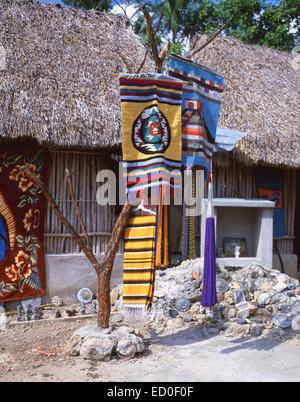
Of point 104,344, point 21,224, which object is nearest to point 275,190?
point 21,224

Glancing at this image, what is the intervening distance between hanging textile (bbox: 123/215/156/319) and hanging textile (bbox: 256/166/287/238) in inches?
161

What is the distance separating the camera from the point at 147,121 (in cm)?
492

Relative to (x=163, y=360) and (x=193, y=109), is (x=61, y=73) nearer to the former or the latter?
(x=193, y=109)

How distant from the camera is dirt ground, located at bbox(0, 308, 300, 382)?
416 cm

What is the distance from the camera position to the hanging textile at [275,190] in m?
8.41

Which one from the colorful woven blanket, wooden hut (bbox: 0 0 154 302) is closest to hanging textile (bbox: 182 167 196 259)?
wooden hut (bbox: 0 0 154 302)

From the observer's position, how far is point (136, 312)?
490 centimetres

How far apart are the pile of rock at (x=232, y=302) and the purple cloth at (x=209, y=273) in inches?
30.2

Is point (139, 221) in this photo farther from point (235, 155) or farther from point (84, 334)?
point (235, 155)

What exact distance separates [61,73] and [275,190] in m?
4.68

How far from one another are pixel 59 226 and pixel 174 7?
13104mm

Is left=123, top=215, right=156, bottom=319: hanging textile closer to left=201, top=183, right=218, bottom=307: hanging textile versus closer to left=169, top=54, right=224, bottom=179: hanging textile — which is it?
left=201, top=183, right=218, bottom=307: hanging textile

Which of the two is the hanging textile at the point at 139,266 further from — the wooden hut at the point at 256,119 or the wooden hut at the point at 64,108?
the wooden hut at the point at 256,119
